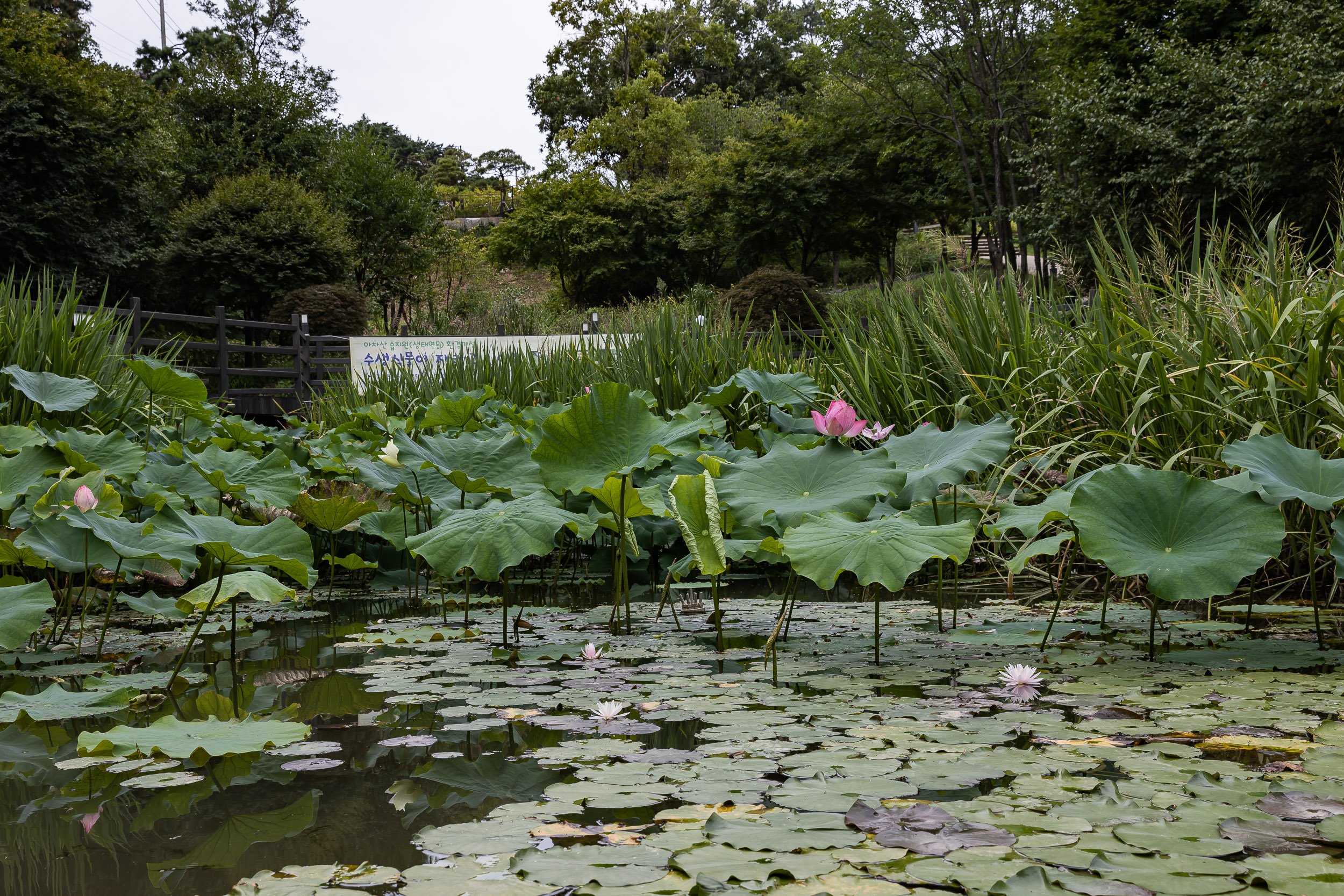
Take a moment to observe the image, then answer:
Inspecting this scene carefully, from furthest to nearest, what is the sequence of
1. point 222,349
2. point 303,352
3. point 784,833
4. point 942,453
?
point 303,352 < point 222,349 < point 942,453 < point 784,833

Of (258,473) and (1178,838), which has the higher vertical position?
(258,473)

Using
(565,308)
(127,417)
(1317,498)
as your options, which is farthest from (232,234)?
(1317,498)

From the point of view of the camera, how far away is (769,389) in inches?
123

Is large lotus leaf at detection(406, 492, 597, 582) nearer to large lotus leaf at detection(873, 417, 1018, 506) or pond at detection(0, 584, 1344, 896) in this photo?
pond at detection(0, 584, 1344, 896)

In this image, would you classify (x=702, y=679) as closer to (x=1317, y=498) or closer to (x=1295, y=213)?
(x=1317, y=498)

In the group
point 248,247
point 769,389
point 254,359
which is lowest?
point 769,389

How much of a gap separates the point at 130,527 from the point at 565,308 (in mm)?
23937

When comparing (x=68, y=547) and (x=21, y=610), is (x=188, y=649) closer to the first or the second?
(x=21, y=610)

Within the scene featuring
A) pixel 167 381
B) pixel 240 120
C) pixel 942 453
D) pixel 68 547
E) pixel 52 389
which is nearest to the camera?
pixel 68 547

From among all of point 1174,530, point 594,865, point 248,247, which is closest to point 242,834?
point 594,865

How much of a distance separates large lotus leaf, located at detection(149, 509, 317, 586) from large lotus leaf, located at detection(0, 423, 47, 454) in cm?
89

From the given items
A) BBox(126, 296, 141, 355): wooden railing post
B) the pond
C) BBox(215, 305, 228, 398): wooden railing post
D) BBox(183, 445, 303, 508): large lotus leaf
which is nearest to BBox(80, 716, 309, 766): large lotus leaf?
the pond

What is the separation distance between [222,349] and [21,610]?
10491 mm

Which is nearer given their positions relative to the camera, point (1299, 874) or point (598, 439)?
point (1299, 874)
